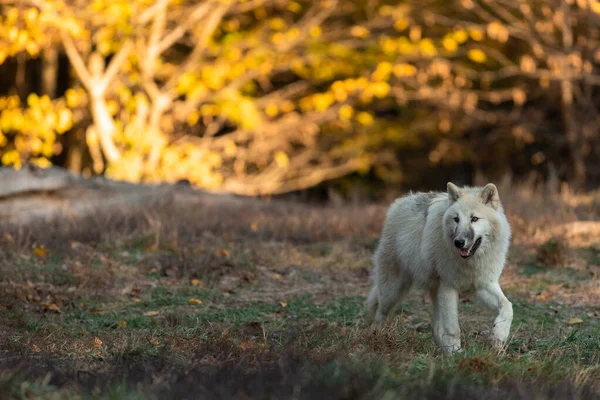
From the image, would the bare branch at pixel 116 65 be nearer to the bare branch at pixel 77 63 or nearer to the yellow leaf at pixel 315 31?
the bare branch at pixel 77 63

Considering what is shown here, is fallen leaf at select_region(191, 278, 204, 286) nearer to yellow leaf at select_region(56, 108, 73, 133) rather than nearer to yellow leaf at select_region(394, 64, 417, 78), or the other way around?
yellow leaf at select_region(56, 108, 73, 133)

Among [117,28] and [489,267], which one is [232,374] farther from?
[117,28]

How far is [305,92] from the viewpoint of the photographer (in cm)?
2312

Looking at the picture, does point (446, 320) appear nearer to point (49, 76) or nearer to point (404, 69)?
point (404, 69)

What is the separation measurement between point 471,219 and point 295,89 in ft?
48.5

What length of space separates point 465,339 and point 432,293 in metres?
0.46

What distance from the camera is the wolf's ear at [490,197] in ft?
20.9

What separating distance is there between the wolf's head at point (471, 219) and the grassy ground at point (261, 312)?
72cm

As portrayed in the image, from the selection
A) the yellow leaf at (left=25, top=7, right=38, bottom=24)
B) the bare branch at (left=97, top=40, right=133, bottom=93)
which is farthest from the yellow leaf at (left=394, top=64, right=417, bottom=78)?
the yellow leaf at (left=25, top=7, right=38, bottom=24)

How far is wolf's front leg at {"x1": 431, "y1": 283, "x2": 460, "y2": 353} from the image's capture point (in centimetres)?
624

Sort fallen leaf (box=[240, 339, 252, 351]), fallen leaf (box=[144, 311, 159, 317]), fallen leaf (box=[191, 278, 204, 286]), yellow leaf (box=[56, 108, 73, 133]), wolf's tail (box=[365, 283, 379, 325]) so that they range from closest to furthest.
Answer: fallen leaf (box=[240, 339, 252, 351]) → wolf's tail (box=[365, 283, 379, 325]) → fallen leaf (box=[144, 311, 159, 317]) → fallen leaf (box=[191, 278, 204, 286]) → yellow leaf (box=[56, 108, 73, 133])

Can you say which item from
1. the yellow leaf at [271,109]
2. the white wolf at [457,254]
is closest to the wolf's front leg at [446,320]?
the white wolf at [457,254]

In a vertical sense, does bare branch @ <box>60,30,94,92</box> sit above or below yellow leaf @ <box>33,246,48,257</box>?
above

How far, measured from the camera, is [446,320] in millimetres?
6293
